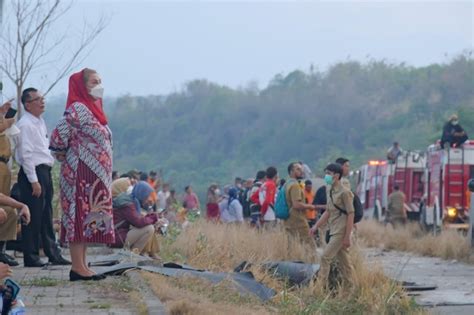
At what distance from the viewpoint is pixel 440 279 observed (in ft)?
62.2

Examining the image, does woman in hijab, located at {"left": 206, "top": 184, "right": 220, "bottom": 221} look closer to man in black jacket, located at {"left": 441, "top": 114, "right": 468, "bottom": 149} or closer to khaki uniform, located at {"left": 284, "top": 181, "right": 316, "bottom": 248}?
man in black jacket, located at {"left": 441, "top": 114, "right": 468, "bottom": 149}

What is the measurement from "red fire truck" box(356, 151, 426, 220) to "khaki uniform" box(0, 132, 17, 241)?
2455 cm

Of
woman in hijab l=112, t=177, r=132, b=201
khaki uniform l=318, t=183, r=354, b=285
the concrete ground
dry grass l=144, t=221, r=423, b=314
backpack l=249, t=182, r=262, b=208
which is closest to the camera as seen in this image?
the concrete ground

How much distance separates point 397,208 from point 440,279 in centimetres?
1679

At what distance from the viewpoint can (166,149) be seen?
9938 cm

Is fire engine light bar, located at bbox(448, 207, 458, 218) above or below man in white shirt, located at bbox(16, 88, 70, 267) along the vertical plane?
below

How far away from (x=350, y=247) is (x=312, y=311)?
11.5 feet

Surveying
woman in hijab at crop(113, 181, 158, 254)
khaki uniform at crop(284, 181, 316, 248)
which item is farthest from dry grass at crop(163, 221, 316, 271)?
woman in hijab at crop(113, 181, 158, 254)

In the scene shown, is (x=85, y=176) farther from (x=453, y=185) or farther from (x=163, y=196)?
(x=453, y=185)

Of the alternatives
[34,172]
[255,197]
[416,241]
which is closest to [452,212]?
[416,241]

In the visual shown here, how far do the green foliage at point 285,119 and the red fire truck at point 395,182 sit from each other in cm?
3875

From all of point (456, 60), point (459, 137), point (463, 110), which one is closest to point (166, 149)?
point (456, 60)

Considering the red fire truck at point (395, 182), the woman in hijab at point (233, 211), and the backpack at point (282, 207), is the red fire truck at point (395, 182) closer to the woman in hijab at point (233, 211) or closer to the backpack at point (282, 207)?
the woman in hijab at point (233, 211)

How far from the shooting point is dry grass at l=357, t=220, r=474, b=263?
2432 centimetres
